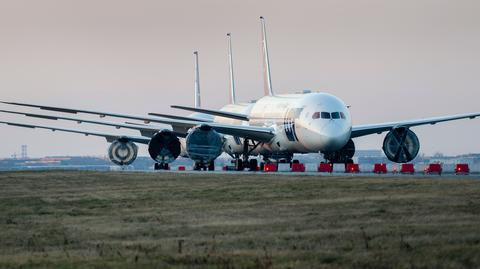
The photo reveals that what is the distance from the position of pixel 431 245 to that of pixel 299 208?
1010 centimetres

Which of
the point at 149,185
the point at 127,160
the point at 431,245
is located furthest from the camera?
the point at 127,160

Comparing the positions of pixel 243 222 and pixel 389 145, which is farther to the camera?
pixel 389 145

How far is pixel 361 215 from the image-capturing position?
27.1m

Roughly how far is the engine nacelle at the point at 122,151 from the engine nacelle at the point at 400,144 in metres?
31.4

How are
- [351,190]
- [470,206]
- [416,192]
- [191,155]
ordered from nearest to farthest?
1. [470,206]
2. [416,192]
3. [351,190]
4. [191,155]

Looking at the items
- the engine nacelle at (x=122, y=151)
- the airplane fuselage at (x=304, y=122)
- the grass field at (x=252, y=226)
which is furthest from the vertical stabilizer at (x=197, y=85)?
the grass field at (x=252, y=226)

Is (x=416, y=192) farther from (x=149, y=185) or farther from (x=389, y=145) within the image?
(x=389, y=145)

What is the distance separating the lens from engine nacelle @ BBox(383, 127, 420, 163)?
226ft

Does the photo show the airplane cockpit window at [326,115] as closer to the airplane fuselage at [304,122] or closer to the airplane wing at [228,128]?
the airplane fuselage at [304,122]

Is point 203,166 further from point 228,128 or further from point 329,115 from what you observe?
point 329,115

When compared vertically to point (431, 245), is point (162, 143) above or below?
above

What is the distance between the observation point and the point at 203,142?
67.3 metres

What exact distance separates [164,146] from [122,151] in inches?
889

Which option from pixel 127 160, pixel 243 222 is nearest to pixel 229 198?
pixel 243 222
